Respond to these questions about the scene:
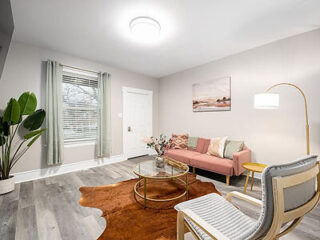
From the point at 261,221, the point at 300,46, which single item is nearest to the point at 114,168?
the point at 261,221

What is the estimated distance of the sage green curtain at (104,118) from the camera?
3.75 metres

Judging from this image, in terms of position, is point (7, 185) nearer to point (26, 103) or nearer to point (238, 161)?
point (26, 103)

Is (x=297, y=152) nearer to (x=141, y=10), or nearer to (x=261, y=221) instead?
(x=261, y=221)

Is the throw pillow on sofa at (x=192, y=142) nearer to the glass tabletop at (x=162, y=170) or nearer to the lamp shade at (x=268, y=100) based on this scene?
the glass tabletop at (x=162, y=170)

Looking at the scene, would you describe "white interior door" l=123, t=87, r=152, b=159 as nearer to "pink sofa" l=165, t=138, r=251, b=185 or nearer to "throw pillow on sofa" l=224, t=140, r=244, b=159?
"pink sofa" l=165, t=138, r=251, b=185

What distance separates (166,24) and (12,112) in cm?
274

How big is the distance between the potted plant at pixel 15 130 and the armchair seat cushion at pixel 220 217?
2762mm

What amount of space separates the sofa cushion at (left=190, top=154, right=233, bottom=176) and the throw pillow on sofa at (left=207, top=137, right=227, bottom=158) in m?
0.13

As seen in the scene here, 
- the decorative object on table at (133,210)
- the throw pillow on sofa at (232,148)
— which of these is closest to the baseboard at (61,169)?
the decorative object on table at (133,210)

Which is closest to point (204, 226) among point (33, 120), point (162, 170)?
point (162, 170)

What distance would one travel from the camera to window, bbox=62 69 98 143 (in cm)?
344

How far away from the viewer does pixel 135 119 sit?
4.68m

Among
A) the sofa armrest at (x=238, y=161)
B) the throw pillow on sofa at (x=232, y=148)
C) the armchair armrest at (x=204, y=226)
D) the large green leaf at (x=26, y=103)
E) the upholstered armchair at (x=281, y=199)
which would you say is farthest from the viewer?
the throw pillow on sofa at (x=232, y=148)

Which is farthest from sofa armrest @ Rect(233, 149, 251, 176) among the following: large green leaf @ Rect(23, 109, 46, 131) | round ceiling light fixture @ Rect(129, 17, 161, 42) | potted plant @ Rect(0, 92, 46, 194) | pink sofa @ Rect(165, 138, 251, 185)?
large green leaf @ Rect(23, 109, 46, 131)
